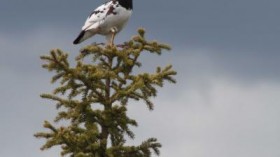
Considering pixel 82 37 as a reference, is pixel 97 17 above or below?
above

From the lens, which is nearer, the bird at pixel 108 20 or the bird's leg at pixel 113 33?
the bird's leg at pixel 113 33

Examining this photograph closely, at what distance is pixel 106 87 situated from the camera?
1390 cm

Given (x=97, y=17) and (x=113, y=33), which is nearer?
(x=113, y=33)

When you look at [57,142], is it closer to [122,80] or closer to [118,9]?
[122,80]

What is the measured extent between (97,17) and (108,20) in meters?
0.31

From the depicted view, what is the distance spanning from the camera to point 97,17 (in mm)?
16016

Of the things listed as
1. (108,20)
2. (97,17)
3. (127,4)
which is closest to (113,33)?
(108,20)

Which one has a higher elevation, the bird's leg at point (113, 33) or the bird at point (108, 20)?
the bird at point (108, 20)

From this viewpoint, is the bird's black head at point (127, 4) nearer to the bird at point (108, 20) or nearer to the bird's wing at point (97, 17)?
the bird at point (108, 20)

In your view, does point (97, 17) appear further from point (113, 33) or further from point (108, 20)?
point (113, 33)

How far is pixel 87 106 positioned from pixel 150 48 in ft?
6.45

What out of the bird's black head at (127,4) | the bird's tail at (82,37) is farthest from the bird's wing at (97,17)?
the bird's black head at (127,4)

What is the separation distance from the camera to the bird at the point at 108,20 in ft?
52.2

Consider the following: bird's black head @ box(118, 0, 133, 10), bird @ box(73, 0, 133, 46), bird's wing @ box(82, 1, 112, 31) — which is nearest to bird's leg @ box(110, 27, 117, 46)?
bird @ box(73, 0, 133, 46)
